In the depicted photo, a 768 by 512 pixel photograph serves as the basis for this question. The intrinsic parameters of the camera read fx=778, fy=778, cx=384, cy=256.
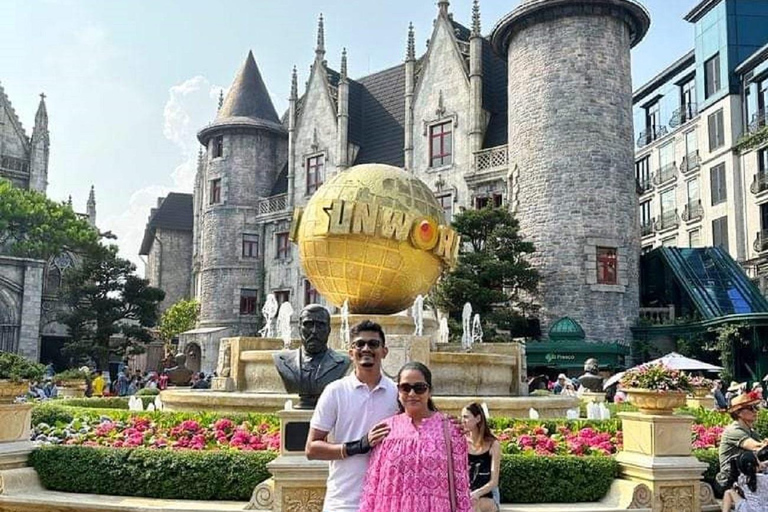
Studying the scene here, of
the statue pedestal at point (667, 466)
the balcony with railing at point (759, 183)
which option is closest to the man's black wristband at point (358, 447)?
the statue pedestal at point (667, 466)

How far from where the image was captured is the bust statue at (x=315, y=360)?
731 cm

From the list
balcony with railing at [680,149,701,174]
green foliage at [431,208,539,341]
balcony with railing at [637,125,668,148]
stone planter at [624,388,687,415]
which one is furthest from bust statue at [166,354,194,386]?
balcony with railing at [637,125,668,148]

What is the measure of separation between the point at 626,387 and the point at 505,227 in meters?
24.0

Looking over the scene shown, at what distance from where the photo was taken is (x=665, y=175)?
48719 millimetres

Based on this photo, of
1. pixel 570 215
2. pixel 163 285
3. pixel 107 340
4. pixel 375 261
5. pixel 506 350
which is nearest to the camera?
pixel 375 261

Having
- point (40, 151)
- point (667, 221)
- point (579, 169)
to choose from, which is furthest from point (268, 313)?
point (40, 151)

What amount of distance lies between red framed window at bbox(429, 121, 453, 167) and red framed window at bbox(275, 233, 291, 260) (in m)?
10.5

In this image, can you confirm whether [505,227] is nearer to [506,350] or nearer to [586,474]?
[506,350]

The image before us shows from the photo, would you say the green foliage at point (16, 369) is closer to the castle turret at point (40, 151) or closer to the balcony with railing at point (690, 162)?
the balcony with railing at point (690, 162)

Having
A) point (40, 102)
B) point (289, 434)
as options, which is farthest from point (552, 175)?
point (40, 102)

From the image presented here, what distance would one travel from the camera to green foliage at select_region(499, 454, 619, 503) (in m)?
7.92

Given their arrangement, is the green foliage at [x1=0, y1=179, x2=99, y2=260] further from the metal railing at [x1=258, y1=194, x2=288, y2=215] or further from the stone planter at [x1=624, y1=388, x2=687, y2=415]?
the stone planter at [x1=624, y1=388, x2=687, y2=415]

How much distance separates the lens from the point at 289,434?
267 inches

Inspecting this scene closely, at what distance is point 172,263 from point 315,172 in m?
22.2
